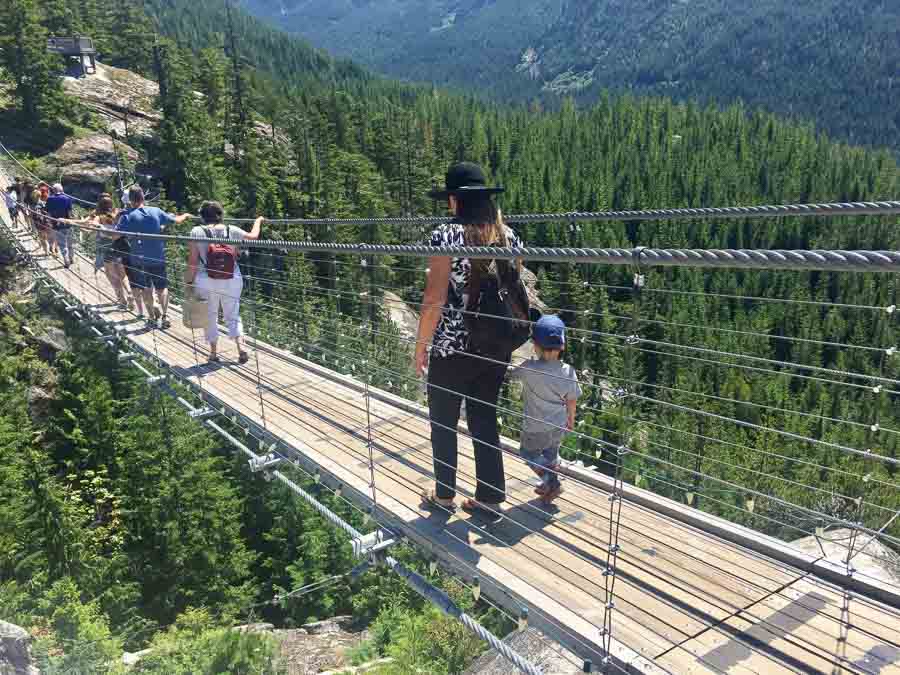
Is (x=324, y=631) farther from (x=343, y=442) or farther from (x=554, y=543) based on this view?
(x=554, y=543)

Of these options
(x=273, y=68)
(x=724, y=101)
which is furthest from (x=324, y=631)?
(x=724, y=101)

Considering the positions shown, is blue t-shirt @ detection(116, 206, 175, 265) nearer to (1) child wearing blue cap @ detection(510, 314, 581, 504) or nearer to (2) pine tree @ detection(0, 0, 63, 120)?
(1) child wearing blue cap @ detection(510, 314, 581, 504)

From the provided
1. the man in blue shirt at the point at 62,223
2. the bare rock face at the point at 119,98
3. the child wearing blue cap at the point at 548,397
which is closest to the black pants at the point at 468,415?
the child wearing blue cap at the point at 548,397

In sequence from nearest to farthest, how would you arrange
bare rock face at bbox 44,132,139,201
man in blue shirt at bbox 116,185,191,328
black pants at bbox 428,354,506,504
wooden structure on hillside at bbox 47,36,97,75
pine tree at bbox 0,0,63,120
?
black pants at bbox 428,354,506,504
man in blue shirt at bbox 116,185,191,328
bare rock face at bbox 44,132,139,201
pine tree at bbox 0,0,63,120
wooden structure on hillside at bbox 47,36,97,75

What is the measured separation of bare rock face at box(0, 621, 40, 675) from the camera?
4340mm

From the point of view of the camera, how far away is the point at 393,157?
53.2 meters

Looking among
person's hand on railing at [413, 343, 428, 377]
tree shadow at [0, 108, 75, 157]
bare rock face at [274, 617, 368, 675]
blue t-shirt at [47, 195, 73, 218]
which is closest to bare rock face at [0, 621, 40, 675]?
bare rock face at [274, 617, 368, 675]

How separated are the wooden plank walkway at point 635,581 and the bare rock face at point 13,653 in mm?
2236

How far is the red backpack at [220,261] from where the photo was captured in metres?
5.92

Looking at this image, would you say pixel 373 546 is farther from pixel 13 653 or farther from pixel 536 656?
pixel 13 653

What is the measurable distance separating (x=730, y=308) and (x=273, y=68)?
64861mm

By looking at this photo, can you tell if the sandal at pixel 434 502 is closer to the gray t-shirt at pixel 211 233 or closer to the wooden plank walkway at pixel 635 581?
the wooden plank walkway at pixel 635 581

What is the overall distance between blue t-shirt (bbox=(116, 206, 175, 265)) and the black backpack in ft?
17.4

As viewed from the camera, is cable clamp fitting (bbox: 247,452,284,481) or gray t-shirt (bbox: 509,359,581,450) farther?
cable clamp fitting (bbox: 247,452,284,481)
